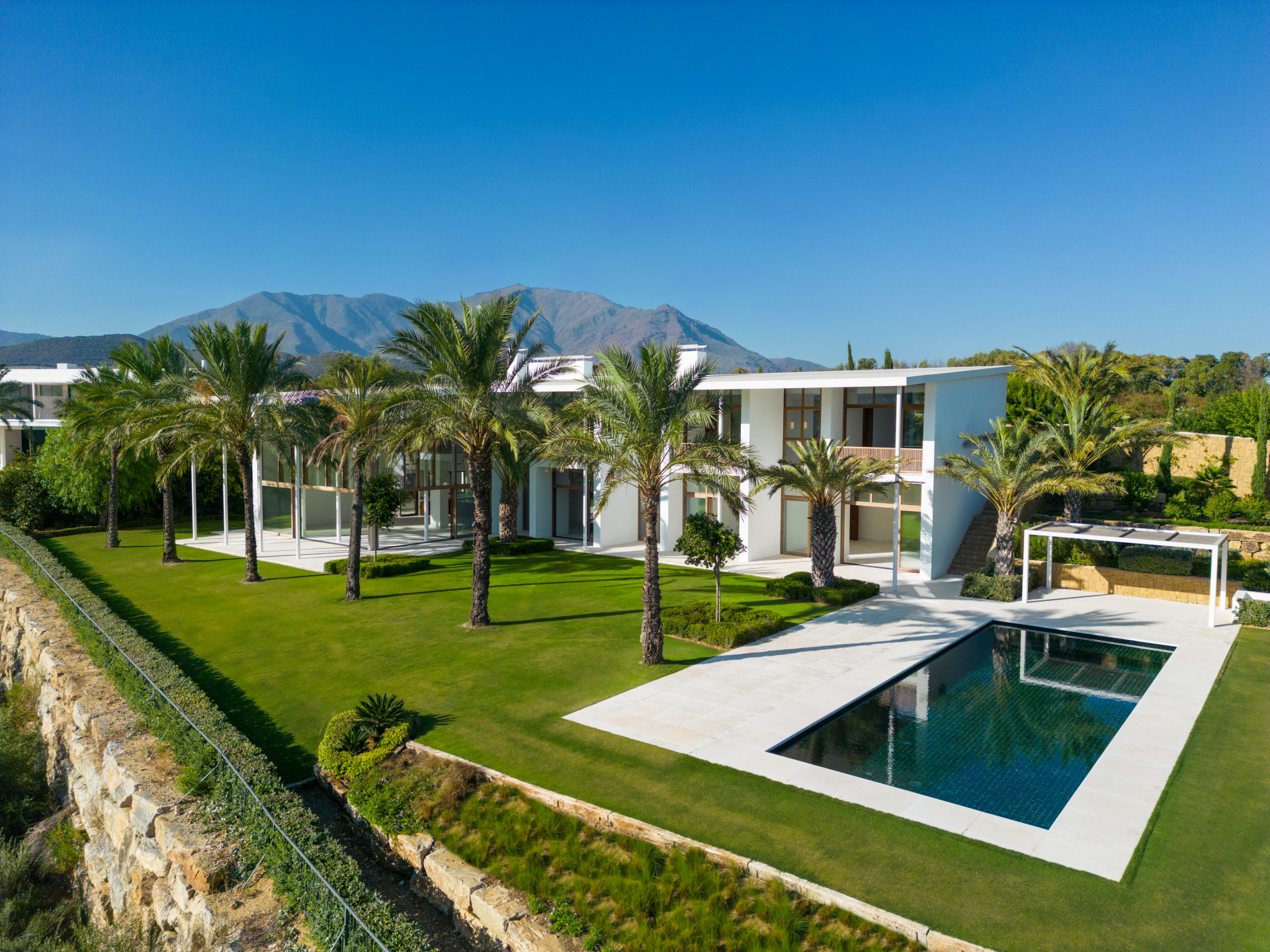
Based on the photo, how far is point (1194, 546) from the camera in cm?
1769

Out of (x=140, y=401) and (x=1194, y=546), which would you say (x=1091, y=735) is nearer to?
(x=1194, y=546)

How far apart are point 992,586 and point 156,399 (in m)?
25.8

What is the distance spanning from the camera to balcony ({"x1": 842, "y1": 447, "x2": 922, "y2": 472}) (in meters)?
22.5

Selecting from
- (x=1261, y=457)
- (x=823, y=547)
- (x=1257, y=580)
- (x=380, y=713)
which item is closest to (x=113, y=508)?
(x=380, y=713)

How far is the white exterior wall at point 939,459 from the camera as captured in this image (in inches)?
879

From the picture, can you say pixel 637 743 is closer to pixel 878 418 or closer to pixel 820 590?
pixel 820 590

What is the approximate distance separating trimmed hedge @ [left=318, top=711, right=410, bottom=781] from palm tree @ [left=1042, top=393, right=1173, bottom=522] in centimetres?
1906

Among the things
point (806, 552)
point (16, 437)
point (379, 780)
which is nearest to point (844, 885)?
point (379, 780)

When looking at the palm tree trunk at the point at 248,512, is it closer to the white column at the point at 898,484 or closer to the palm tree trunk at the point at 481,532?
the palm tree trunk at the point at 481,532

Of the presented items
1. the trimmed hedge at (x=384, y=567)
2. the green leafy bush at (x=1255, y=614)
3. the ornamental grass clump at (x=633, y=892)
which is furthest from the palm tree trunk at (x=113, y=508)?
the green leafy bush at (x=1255, y=614)

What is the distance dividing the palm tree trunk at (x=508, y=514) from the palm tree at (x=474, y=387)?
32.6 ft

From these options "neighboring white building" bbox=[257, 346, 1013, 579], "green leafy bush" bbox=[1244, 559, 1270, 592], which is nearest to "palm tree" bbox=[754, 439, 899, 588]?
"neighboring white building" bbox=[257, 346, 1013, 579]

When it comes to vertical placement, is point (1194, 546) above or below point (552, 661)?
above

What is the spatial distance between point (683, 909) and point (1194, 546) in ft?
53.8
